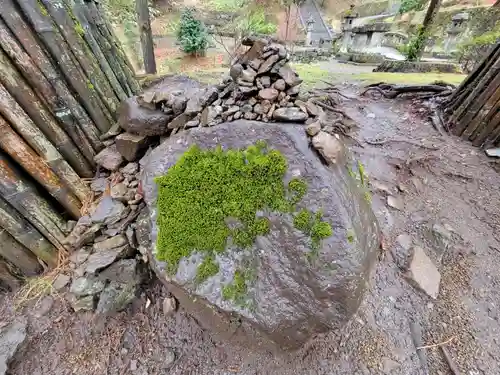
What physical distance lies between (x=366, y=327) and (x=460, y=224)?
71.6 inches

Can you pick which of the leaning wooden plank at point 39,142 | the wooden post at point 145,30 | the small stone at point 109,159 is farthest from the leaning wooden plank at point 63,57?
the wooden post at point 145,30

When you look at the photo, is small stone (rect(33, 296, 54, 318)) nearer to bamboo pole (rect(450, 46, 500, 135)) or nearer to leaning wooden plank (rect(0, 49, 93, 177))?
leaning wooden plank (rect(0, 49, 93, 177))

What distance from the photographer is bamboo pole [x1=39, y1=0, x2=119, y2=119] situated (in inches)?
102

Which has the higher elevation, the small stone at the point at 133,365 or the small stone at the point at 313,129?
the small stone at the point at 313,129

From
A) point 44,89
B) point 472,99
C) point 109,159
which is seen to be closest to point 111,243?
point 109,159

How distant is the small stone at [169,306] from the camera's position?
2734mm

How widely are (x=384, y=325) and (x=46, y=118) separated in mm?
3842

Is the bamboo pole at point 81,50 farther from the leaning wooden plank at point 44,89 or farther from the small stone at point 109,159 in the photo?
the small stone at point 109,159

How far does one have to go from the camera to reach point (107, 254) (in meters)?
2.81

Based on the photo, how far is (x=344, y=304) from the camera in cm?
201

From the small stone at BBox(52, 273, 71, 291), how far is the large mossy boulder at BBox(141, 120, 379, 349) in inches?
48.3

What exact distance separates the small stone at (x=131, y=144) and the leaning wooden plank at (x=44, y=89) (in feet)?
1.32

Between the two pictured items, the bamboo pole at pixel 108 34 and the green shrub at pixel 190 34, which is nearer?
the bamboo pole at pixel 108 34

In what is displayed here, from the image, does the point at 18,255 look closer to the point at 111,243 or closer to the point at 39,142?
the point at 111,243
